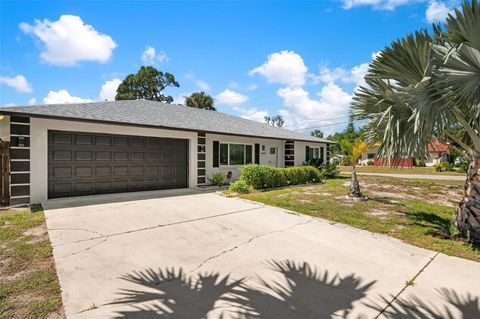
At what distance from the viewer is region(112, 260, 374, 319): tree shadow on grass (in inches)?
101

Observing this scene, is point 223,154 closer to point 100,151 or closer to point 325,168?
point 100,151

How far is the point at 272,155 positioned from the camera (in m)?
16.9

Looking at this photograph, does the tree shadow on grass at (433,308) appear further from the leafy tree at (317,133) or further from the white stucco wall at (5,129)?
the leafy tree at (317,133)

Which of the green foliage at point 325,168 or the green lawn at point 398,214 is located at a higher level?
the green foliage at point 325,168

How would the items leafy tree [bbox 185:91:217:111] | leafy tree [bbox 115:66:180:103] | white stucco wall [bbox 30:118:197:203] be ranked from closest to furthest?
white stucco wall [bbox 30:118:197:203], leafy tree [bbox 115:66:180:103], leafy tree [bbox 185:91:217:111]

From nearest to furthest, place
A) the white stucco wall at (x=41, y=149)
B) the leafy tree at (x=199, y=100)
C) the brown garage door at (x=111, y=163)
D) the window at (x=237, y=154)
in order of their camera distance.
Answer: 1. the white stucco wall at (x=41, y=149)
2. the brown garage door at (x=111, y=163)
3. the window at (x=237, y=154)
4. the leafy tree at (x=199, y=100)

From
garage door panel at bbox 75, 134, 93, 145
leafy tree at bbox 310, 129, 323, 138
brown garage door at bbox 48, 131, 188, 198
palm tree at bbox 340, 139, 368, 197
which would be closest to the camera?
brown garage door at bbox 48, 131, 188, 198

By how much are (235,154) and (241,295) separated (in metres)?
11.8

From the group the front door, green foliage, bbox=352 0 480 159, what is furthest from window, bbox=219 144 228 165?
green foliage, bbox=352 0 480 159

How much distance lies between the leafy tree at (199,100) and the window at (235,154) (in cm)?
2351

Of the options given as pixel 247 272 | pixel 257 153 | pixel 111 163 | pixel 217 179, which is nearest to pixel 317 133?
pixel 257 153

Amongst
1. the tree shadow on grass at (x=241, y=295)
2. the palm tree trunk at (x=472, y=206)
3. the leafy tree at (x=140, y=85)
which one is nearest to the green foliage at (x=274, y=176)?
the palm tree trunk at (x=472, y=206)

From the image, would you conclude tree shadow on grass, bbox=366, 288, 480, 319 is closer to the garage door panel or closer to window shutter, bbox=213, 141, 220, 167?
the garage door panel

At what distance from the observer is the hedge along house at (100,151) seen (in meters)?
7.66
